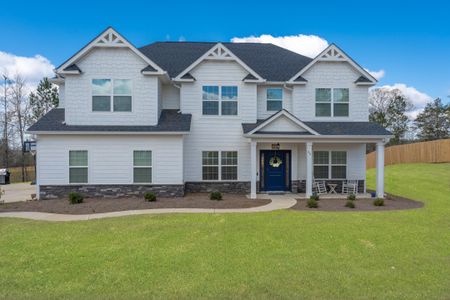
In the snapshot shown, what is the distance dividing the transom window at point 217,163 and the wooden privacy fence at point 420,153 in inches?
880

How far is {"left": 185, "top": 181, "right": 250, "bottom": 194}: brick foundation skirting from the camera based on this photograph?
1638 centimetres

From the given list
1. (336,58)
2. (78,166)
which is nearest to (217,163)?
(78,166)

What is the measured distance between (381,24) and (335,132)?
10.3 meters

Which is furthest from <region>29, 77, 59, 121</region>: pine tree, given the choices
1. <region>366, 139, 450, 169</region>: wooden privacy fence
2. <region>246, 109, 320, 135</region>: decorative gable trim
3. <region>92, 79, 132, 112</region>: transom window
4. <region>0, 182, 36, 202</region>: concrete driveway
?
<region>366, 139, 450, 169</region>: wooden privacy fence

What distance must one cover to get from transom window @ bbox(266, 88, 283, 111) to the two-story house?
0.18 ft

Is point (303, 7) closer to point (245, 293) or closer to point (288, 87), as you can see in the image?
point (288, 87)

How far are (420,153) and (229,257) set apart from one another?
33185 mm

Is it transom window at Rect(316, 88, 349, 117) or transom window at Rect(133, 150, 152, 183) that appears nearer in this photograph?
transom window at Rect(133, 150, 152, 183)

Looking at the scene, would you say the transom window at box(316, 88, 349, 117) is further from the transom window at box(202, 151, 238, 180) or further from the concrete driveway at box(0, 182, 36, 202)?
the concrete driveway at box(0, 182, 36, 202)

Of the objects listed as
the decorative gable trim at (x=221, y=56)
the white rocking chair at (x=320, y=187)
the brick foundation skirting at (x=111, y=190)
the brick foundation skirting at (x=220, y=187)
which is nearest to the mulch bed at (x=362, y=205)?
the white rocking chair at (x=320, y=187)

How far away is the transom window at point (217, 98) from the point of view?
16.4 meters

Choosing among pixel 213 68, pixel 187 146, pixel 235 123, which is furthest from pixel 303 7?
pixel 187 146

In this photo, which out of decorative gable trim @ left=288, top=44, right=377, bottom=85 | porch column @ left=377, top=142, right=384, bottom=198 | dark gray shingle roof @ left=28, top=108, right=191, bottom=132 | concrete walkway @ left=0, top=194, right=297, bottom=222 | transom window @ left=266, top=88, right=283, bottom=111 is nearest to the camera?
concrete walkway @ left=0, top=194, right=297, bottom=222

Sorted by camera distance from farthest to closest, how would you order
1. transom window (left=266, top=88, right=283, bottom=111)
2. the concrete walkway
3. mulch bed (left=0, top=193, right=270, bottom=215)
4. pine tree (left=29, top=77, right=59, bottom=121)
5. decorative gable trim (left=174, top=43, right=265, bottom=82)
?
pine tree (left=29, top=77, right=59, bottom=121), transom window (left=266, top=88, right=283, bottom=111), decorative gable trim (left=174, top=43, right=265, bottom=82), mulch bed (left=0, top=193, right=270, bottom=215), the concrete walkway
